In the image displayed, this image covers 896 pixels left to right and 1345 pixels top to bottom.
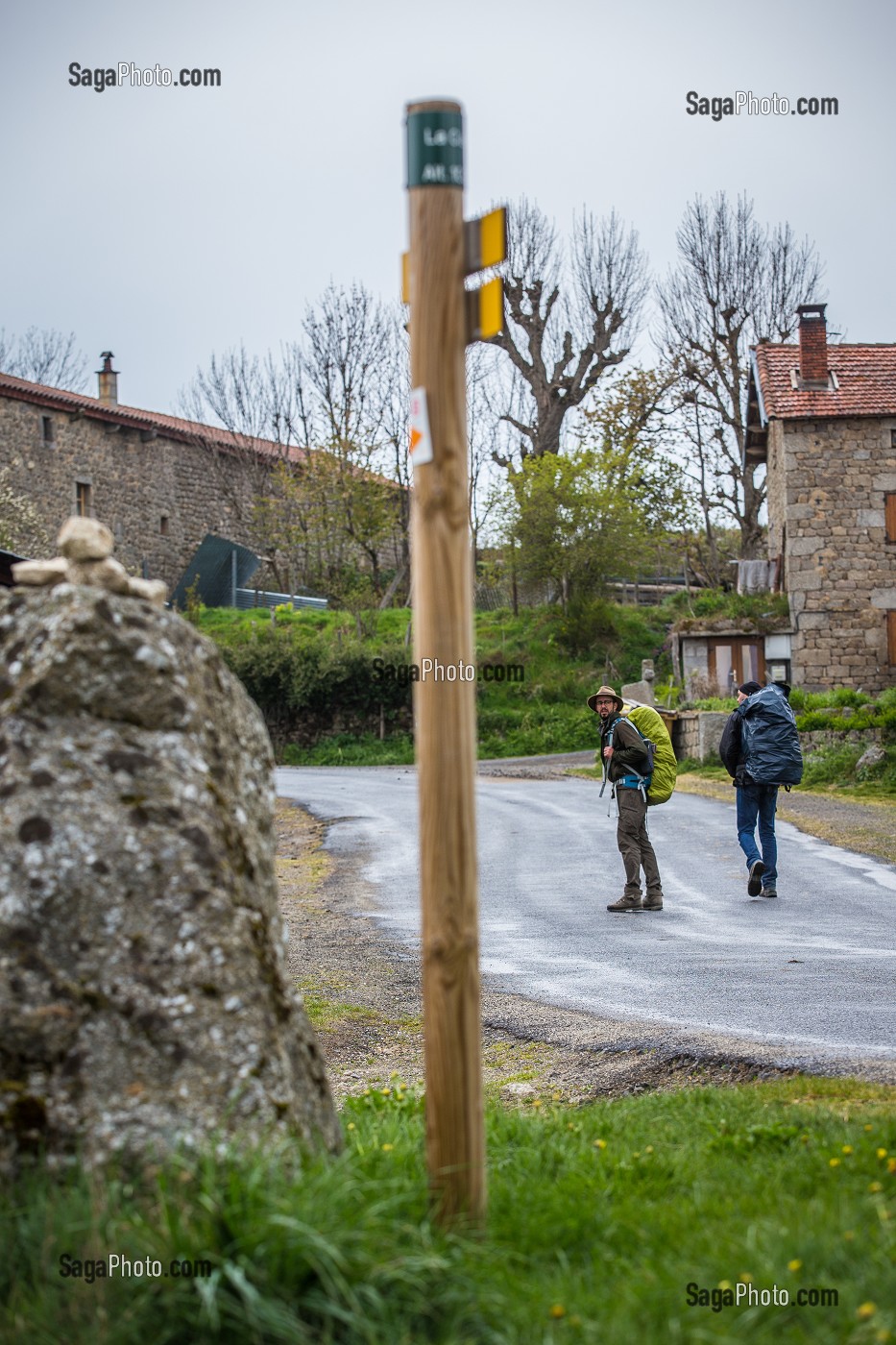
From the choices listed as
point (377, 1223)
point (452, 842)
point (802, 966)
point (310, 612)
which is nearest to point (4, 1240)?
point (377, 1223)

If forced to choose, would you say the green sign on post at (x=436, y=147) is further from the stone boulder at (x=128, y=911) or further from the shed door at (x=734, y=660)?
the shed door at (x=734, y=660)

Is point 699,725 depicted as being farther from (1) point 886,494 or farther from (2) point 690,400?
(2) point 690,400

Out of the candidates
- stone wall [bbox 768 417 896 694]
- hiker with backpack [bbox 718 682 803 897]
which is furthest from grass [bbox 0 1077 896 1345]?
stone wall [bbox 768 417 896 694]

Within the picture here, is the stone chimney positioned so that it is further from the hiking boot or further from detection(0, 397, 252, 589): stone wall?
the hiking boot

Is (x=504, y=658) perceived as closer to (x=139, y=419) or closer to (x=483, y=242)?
→ (x=139, y=419)

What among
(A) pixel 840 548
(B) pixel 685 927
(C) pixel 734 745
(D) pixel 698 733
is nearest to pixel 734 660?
(A) pixel 840 548

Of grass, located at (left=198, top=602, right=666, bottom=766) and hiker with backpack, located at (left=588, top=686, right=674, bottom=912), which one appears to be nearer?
hiker with backpack, located at (left=588, top=686, right=674, bottom=912)

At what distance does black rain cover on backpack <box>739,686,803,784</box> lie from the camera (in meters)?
10.8

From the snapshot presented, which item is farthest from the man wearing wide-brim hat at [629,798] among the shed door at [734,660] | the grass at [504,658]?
the grass at [504,658]

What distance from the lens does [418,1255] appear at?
106 inches

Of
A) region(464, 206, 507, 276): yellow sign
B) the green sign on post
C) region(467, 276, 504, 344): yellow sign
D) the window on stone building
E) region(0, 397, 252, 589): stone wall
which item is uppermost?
region(0, 397, 252, 589): stone wall

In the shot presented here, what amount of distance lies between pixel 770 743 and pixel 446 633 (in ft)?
27.2

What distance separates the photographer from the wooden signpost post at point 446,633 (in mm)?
3062

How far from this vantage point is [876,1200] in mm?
3008
